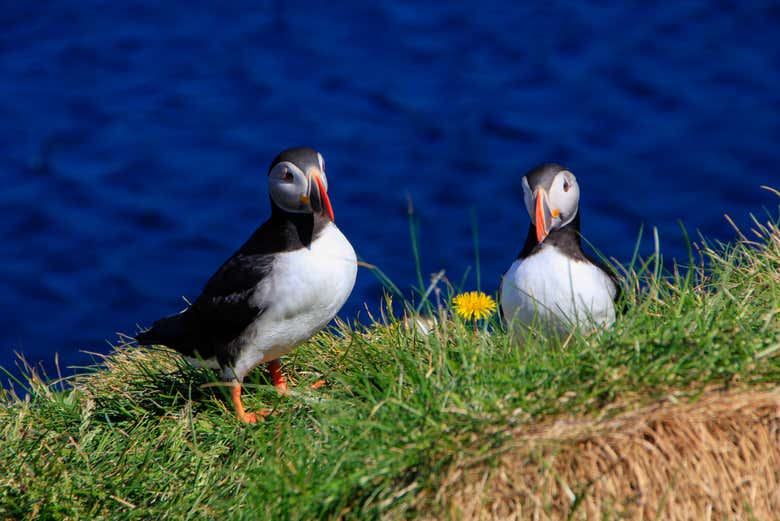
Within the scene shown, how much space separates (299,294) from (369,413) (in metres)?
1.10

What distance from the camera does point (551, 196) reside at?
444 cm

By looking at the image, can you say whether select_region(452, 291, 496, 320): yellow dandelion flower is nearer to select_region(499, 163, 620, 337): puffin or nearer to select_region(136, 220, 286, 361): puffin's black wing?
select_region(499, 163, 620, 337): puffin

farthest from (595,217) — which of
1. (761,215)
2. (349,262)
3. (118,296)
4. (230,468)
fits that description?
(230,468)

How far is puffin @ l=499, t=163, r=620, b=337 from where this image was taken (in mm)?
4270

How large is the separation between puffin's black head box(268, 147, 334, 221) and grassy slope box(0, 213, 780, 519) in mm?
618

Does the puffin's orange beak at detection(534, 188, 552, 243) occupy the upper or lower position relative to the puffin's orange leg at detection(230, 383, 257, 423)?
upper

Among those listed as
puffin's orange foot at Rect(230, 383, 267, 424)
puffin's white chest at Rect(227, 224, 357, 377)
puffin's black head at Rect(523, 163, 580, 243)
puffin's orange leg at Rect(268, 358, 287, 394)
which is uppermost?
puffin's black head at Rect(523, 163, 580, 243)

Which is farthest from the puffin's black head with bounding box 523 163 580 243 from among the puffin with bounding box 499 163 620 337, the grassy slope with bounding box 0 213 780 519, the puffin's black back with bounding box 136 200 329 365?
the puffin's black back with bounding box 136 200 329 365

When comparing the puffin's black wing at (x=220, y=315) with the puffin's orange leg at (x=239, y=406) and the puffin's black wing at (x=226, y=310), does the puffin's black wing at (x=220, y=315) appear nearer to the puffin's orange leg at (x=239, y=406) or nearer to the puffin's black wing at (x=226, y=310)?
the puffin's black wing at (x=226, y=310)

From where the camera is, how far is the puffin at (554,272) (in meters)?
4.27

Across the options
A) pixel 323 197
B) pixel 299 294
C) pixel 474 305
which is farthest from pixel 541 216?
pixel 299 294

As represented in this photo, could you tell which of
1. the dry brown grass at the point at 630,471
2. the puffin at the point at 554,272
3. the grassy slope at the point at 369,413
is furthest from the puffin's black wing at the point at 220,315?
the dry brown grass at the point at 630,471

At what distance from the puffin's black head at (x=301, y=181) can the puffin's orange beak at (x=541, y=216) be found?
33.8 inches

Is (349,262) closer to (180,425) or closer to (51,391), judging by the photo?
(180,425)
